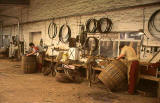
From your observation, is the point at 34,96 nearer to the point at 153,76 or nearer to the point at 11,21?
the point at 153,76

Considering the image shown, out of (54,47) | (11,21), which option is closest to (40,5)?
(54,47)

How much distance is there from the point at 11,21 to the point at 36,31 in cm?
569

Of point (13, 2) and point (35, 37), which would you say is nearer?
point (13, 2)

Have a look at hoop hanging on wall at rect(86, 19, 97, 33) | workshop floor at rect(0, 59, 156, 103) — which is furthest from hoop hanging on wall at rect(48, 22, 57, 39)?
workshop floor at rect(0, 59, 156, 103)

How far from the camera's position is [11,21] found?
1614 centimetres

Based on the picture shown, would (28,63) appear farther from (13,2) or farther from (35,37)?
(13,2)

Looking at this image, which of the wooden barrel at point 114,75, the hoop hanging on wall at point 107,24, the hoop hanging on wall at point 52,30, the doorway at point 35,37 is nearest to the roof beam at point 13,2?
the doorway at point 35,37

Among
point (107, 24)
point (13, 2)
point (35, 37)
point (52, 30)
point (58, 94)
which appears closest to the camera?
point (58, 94)

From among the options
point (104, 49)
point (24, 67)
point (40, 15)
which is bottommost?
point (24, 67)

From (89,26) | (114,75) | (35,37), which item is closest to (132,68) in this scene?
(114,75)

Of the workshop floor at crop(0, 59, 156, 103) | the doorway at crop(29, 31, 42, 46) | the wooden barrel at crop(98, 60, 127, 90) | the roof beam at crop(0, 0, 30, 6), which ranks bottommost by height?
the workshop floor at crop(0, 59, 156, 103)

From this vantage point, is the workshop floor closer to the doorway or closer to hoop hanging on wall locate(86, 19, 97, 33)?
hoop hanging on wall locate(86, 19, 97, 33)

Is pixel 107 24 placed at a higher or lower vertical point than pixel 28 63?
higher

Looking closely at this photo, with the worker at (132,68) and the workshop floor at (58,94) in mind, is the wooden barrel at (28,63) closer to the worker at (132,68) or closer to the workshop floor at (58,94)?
the workshop floor at (58,94)
